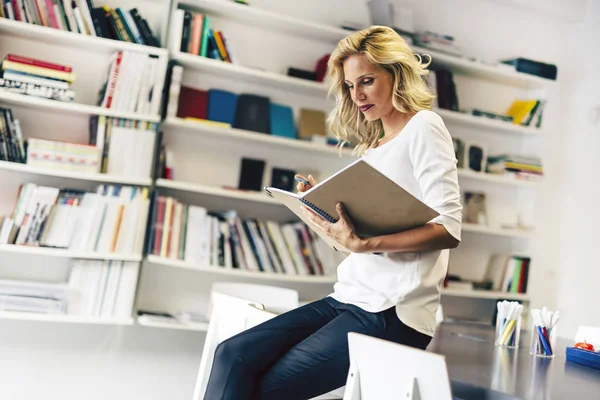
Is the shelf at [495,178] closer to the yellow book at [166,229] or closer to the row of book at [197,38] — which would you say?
the row of book at [197,38]

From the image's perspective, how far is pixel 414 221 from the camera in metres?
1.52

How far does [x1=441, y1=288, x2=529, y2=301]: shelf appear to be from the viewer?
12.6 ft

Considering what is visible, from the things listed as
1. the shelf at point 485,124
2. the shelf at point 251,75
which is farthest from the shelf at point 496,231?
the shelf at point 251,75

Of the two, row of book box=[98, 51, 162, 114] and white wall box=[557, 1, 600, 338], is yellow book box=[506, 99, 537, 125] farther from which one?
row of book box=[98, 51, 162, 114]

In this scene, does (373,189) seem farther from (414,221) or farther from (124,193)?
(124,193)

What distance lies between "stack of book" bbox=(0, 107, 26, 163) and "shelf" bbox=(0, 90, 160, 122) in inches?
3.2

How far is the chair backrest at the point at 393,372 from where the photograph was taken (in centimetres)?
122

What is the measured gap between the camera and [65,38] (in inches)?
125

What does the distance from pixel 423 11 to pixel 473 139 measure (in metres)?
0.84

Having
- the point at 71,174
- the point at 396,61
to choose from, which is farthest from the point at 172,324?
the point at 396,61

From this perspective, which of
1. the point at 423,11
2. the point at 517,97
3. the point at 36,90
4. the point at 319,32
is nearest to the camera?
the point at 36,90

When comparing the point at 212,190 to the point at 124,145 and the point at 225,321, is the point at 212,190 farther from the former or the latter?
the point at 225,321

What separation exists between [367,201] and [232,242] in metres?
1.95

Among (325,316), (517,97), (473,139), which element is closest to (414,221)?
(325,316)
